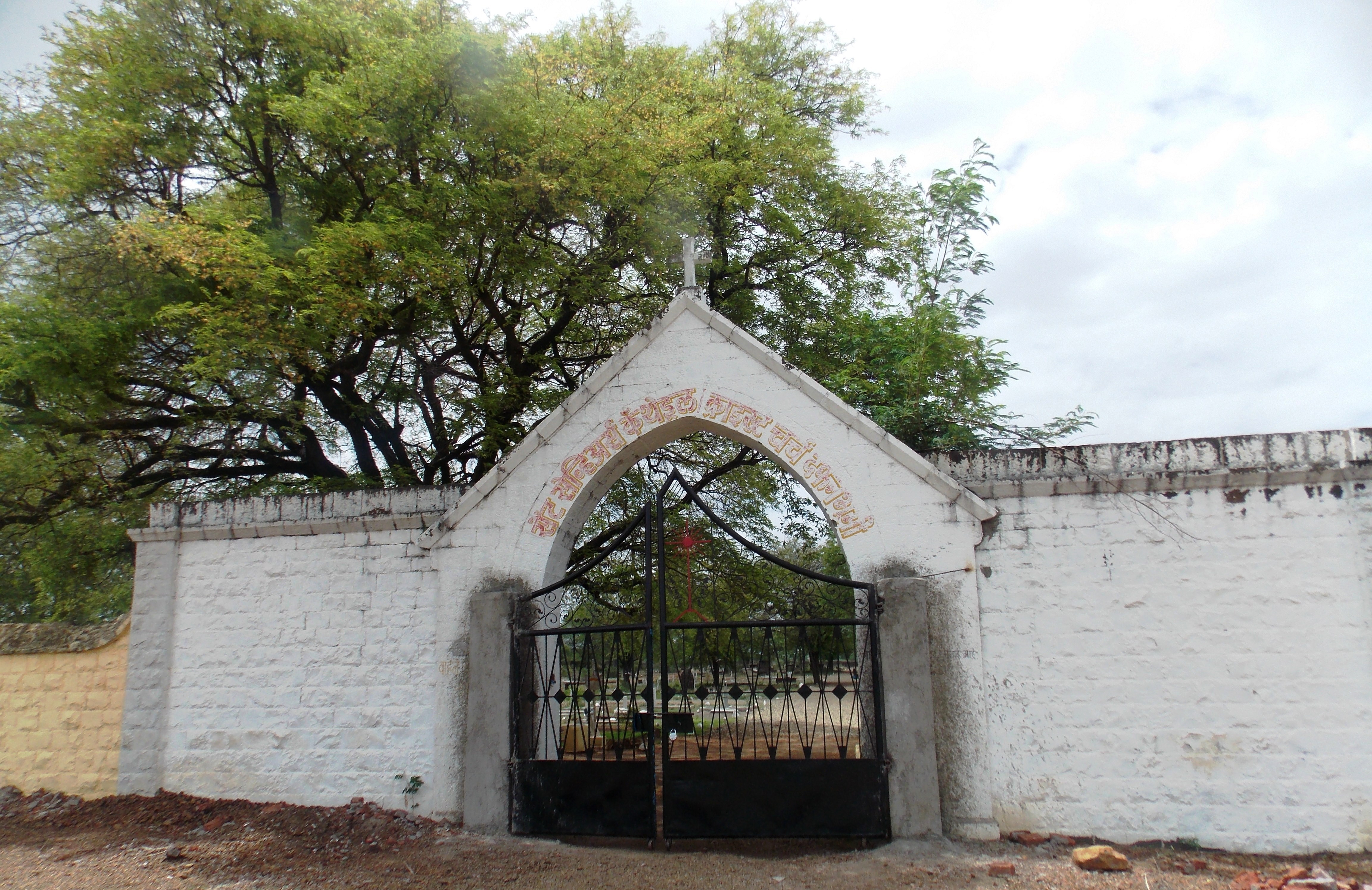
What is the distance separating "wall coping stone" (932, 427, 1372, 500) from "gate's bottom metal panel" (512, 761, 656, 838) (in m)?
3.02

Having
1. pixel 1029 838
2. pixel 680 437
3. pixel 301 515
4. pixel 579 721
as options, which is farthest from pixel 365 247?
pixel 1029 838

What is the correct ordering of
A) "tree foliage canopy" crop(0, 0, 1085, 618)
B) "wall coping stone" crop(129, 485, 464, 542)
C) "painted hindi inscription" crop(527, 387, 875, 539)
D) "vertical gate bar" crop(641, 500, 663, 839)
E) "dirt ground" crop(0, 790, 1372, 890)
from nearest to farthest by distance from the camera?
1. "dirt ground" crop(0, 790, 1372, 890)
2. "vertical gate bar" crop(641, 500, 663, 839)
3. "painted hindi inscription" crop(527, 387, 875, 539)
4. "wall coping stone" crop(129, 485, 464, 542)
5. "tree foliage canopy" crop(0, 0, 1085, 618)

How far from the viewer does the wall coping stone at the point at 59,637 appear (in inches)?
280

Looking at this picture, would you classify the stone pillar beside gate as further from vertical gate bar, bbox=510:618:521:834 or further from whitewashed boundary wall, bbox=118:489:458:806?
whitewashed boundary wall, bbox=118:489:458:806

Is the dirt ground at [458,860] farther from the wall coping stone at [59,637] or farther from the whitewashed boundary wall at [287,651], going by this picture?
the wall coping stone at [59,637]

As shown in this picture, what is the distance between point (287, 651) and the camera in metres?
6.68

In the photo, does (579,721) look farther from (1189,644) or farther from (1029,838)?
(1189,644)

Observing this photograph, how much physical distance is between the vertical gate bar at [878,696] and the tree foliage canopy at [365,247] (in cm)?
237

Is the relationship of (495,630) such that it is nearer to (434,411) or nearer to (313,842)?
(313,842)

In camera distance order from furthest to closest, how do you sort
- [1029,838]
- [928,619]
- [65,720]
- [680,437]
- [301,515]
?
[65,720], [301,515], [680,437], [928,619], [1029,838]

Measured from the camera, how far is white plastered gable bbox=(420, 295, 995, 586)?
5.79m

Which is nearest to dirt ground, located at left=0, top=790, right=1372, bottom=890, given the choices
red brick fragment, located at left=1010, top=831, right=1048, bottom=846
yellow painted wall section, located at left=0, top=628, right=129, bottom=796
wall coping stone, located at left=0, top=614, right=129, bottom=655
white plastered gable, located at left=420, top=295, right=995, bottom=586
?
red brick fragment, located at left=1010, top=831, right=1048, bottom=846

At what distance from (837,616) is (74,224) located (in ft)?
30.6

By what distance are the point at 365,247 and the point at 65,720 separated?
488 centimetres
